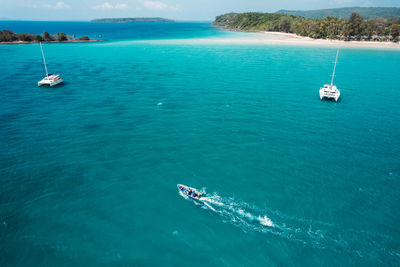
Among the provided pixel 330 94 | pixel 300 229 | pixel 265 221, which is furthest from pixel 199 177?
pixel 330 94

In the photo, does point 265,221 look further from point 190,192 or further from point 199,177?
point 199,177

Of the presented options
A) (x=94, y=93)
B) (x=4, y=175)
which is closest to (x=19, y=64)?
(x=94, y=93)

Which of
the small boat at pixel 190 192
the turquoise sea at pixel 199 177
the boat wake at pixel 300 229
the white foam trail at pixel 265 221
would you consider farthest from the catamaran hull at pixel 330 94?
the small boat at pixel 190 192

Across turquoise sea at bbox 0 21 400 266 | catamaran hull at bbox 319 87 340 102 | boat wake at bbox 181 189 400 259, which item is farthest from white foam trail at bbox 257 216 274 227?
catamaran hull at bbox 319 87 340 102

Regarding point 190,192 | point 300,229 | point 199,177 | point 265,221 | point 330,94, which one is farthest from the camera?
point 330,94

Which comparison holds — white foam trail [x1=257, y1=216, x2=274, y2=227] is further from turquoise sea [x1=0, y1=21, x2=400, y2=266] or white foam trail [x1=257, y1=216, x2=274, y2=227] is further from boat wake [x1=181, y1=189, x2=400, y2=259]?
turquoise sea [x1=0, y1=21, x2=400, y2=266]

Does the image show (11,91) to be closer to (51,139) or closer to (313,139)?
(51,139)
